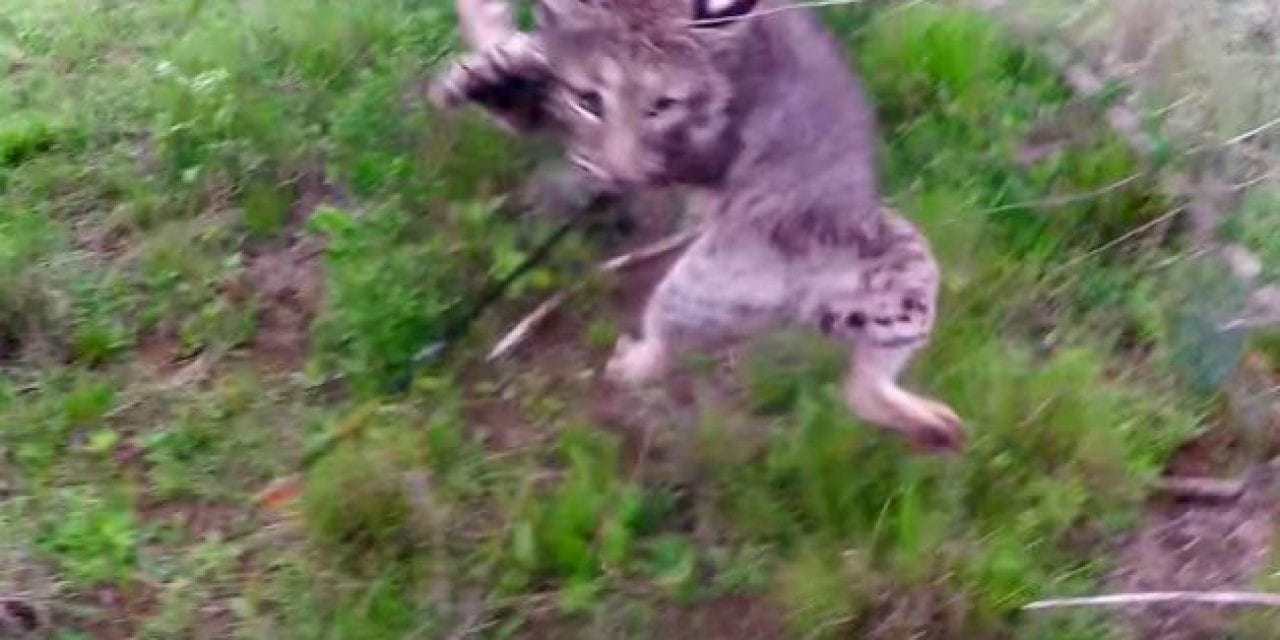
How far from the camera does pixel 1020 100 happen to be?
4906 millimetres

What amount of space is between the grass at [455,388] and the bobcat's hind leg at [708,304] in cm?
12

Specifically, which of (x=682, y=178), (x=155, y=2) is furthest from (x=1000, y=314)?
(x=155, y=2)

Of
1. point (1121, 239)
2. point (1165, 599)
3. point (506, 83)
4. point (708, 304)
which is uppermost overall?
point (506, 83)

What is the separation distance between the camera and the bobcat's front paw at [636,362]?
4.16 m

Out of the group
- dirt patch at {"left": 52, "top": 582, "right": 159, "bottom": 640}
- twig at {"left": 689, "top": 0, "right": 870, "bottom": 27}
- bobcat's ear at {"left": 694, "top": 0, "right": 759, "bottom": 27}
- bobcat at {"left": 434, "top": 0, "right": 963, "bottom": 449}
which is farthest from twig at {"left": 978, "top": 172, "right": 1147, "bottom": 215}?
dirt patch at {"left": 52, "top": 582, "right": 159, "bottom": 640}

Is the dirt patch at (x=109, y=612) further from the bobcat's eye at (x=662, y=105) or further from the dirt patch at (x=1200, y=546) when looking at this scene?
the dirt patch at (x=1200, y=546)

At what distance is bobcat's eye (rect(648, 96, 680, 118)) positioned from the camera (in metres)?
3.84

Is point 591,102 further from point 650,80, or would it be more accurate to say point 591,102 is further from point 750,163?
point 750,163

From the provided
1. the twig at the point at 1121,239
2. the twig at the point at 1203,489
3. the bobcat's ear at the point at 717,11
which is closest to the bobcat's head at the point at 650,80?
the bobcat's ear at the point at 717,11

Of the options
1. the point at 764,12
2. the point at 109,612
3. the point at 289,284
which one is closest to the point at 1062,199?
the point at 764,12

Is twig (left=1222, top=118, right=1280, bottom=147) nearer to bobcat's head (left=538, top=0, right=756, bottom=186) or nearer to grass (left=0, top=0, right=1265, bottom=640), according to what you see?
grass (left=0, top=0, right=1265, bottom=640)

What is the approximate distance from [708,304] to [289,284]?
3.49 ft

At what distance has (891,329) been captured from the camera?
3930 millimetres

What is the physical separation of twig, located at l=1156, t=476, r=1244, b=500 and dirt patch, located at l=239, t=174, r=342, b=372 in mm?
1878
